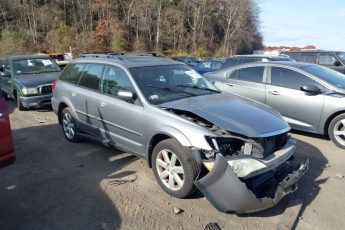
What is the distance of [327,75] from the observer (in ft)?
22.3

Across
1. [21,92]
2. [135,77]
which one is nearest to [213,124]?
[135,77]

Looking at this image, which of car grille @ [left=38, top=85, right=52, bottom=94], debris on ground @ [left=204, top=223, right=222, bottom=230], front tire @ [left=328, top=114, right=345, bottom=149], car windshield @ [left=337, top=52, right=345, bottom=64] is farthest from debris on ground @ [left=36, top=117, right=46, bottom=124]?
car windshield @ [left=337, top=52, right=345, bottom=64]

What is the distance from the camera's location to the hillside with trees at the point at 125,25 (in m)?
36.6

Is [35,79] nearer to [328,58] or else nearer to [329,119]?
[329,119]

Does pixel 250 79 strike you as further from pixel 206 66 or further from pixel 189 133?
pixel 206 66

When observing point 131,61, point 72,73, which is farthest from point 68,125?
point 131,61

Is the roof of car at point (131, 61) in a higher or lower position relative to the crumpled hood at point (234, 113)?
higher

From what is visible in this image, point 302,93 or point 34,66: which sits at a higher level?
point 34,66

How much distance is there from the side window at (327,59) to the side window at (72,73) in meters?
10.7

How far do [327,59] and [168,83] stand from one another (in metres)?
10.6

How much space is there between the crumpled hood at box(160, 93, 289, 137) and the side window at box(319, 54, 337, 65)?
10032 mm

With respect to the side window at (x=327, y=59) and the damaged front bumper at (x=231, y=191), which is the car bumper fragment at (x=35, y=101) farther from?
the side window at (x=327, y=59)

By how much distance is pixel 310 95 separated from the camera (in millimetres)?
6410

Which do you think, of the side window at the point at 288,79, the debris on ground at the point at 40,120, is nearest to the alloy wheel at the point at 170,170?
the side window at the point at 288,79
